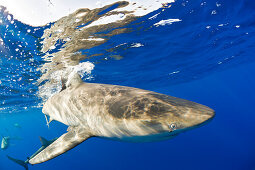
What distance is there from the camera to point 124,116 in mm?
2463

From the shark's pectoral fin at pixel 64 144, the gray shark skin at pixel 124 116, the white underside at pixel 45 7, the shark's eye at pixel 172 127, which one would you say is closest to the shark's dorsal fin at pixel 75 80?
the gray shark skin at pixel 124 116

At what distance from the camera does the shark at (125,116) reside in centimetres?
196

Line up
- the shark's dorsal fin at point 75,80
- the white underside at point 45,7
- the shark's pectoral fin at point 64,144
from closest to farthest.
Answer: the shark's pectoral fin at point 64,144
the shark's dorsal fin at point 75,80
the white underside at point 45,7

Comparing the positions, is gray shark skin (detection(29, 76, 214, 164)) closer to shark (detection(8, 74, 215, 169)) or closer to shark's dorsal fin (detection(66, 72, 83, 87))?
shark (detection(8, 74, 215, 169))

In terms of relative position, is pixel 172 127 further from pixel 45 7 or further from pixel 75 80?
pixel 45 7

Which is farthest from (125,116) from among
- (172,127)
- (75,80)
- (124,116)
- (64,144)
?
(75,80)

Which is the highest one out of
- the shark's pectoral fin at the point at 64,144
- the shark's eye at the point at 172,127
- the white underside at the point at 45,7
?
the white underside at the point at 45,7

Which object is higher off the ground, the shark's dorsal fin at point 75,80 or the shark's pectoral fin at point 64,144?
the shark's dorsal fin at point 75,80

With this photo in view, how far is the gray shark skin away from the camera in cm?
197

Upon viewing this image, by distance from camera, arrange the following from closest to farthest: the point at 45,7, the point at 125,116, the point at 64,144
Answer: the point at 125,116
the point at 64,144
the point at 45,7

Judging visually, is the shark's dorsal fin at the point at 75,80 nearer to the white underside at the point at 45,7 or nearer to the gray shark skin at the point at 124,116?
the gray shark skin at the point at 124,116

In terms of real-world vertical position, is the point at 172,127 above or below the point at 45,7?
below

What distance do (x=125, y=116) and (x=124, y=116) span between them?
2 centimetres

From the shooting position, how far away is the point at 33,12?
570cm
